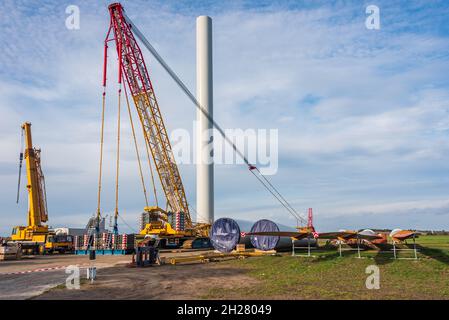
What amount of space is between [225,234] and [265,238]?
4160 mm

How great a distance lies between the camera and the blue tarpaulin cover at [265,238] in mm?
35062

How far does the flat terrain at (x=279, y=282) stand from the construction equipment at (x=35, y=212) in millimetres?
25287

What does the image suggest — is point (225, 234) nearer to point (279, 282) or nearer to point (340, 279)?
point (340, 279)

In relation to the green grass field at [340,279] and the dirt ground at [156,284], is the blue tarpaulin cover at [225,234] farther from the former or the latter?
the dirt ground at [156,284]

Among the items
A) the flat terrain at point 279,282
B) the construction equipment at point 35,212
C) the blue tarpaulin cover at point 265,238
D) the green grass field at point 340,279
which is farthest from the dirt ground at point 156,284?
the construction equipment at point 35,212

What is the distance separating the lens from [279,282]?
1803cm

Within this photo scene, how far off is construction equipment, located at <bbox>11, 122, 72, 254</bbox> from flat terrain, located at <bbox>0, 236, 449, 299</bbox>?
25.3 m

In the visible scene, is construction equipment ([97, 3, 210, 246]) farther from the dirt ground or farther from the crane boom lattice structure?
the dirt ground

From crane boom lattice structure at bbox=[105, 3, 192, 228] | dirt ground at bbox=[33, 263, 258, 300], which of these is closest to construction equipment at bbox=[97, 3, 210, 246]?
crane boom lattice structure at bbox=[105, 3, 192, 228]

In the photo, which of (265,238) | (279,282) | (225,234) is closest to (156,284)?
(279,282)

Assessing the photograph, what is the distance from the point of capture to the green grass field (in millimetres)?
14844

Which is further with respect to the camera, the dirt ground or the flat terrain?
the dirt ground
